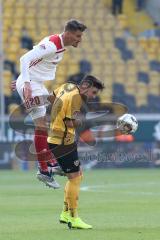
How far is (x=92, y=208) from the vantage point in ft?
47.3

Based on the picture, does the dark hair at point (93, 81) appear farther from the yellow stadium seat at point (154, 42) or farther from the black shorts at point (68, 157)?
the yellow stadium seat at point (154, 42)

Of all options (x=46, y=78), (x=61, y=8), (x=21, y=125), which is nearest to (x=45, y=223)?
(x=46, y=78)

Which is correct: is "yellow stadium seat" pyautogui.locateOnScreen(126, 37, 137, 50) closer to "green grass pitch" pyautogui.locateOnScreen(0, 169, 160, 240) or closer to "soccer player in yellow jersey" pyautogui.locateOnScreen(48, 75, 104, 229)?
"green grass pitch" pyautogui.locateOnScreen(0, 169, 160, 240)

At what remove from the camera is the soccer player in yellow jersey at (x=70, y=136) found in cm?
1133

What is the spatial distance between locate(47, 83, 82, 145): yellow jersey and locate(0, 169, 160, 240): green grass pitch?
1.20 metres

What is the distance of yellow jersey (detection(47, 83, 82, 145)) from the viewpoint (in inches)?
450

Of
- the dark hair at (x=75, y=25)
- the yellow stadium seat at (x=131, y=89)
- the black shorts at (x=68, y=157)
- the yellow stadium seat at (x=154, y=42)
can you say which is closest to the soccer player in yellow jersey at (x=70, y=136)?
the black shorts at (x=68, y=157)

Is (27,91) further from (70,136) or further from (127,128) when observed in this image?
(127,128)

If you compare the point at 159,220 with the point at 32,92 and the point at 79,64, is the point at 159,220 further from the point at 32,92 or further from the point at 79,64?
the point at 79,64

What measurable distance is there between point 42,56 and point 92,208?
2865mm

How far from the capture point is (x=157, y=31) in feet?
109

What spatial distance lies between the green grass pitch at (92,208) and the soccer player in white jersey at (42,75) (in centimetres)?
86

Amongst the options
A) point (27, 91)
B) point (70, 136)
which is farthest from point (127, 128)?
point (27, 91)

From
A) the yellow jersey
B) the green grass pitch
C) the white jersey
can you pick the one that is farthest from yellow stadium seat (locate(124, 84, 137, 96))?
the yellow jersey
